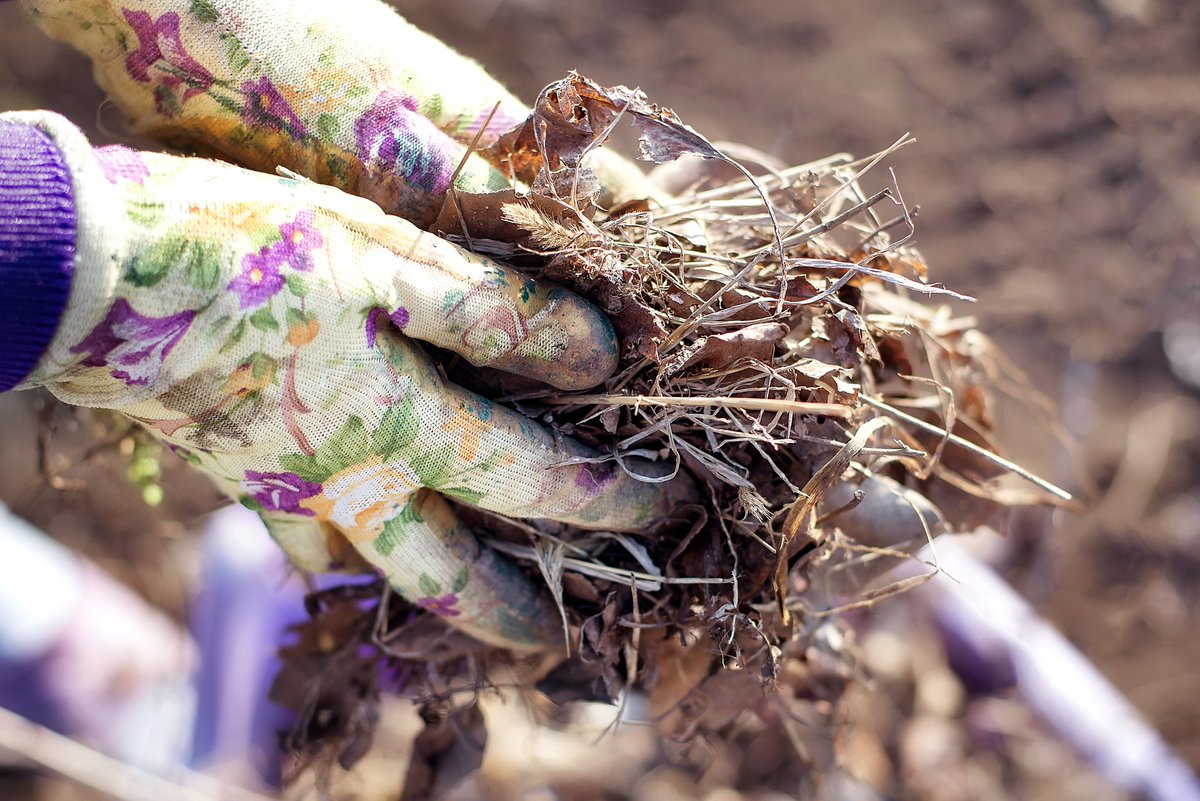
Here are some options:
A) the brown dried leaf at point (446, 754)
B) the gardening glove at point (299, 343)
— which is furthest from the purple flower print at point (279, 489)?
the brown dried leaf at point (446, 754)

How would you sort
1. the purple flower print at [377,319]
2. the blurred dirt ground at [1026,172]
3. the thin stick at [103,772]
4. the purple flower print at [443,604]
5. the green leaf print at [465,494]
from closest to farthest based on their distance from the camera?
the purple flower print at [377,319], the green leaf print at [465,494], the purple flower print at [443,604], the thin stick at [103,772], the blurred dirt ground at [1026,172]

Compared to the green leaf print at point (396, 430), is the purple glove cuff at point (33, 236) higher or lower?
higher

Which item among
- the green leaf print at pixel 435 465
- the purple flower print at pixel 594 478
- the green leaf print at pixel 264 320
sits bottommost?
the green leaf print at pixel 435 465

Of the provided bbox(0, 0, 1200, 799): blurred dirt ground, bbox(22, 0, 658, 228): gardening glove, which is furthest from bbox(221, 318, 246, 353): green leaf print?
bbox(0, 0, 1200, 799): blurred dirt ground

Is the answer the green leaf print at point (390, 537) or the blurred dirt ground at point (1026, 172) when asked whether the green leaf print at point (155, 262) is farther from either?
the blurred dirt ground at point (1026, 172)

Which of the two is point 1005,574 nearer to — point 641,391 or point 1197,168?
point 1197,168

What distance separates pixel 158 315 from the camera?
0.64 metres

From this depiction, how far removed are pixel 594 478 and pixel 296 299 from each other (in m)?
0.35

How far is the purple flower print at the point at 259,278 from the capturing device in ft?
2.19

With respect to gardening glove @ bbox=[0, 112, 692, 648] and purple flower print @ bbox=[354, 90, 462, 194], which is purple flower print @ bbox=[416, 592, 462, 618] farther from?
purple flower print @ bbox=[354, 90, 462, 194]

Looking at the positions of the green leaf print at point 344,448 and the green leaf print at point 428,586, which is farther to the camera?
the green leaf print at point 428,586

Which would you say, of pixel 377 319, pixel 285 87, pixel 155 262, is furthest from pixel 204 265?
pixel 285 87

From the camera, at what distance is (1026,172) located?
2479mm

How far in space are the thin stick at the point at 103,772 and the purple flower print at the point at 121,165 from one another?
1.57 m
